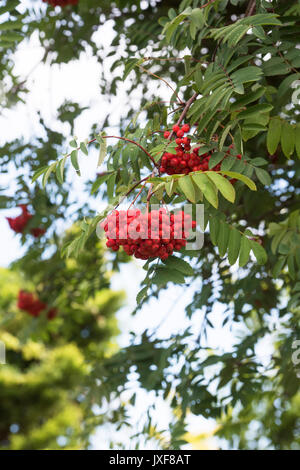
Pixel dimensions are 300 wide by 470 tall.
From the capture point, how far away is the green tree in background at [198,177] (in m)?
1.51

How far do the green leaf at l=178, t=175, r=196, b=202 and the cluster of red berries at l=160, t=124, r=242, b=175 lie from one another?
0.15 metres

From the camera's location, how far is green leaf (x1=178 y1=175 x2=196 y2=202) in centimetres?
125

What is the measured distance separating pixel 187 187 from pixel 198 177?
49 millimetres

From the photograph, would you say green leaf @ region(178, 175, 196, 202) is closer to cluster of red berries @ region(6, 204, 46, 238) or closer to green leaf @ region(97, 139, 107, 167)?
green leaf @ region(97, 139, 107, 167)

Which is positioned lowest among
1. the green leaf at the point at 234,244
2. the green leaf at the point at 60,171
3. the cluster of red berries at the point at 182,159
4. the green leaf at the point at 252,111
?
the green leaf at the point at 234,244

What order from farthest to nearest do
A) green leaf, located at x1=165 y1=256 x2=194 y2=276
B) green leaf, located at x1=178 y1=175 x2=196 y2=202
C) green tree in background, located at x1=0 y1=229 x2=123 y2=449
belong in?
green tree in background, located at x1=0 y1=229 x2=123 y2=449 → green leaf, located at x1=165 y1=256 x2=194 y2=276 → green leaf, located at x1=178 y1=175 x2=196 y2=202

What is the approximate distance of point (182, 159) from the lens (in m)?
1.45

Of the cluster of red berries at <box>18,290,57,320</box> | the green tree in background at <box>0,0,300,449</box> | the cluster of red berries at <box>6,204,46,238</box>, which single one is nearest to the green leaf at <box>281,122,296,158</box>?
the green tree in background at <box>0,0,300,449</box>

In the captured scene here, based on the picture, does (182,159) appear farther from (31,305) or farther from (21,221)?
(31,305)

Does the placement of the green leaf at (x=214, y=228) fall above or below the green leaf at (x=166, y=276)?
above

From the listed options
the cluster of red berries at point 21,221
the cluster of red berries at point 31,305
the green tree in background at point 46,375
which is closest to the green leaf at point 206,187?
the cluster of red berries at point 21,221

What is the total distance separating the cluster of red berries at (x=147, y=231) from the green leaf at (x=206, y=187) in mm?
81

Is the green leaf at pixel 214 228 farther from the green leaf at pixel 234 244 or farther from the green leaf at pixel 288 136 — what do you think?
the green leaf at pixel 288 136

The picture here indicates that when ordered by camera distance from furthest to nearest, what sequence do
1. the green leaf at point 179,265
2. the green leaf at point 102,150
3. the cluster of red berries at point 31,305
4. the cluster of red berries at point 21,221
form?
the cluster of red berries at point 31,305 → the cluster of red berries at point 21,221 → the green leaf at point 102,150 → the green leaf at point 179,265
